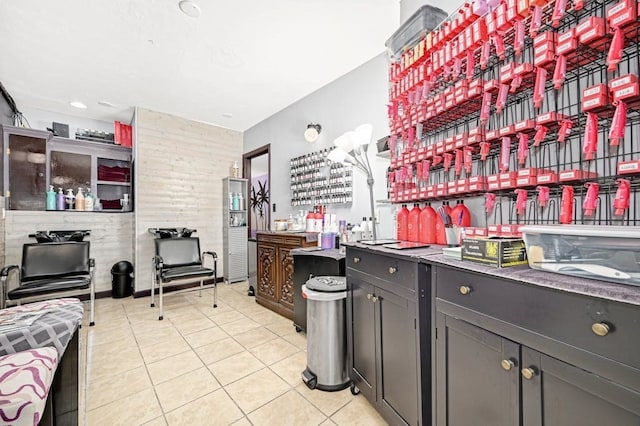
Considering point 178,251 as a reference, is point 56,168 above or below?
above

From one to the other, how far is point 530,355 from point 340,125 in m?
2.95

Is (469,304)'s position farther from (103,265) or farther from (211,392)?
(103,265)

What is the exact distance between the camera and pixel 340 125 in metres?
3.37

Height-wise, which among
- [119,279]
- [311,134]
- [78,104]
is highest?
[78,104]

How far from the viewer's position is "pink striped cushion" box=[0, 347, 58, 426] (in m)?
0.74

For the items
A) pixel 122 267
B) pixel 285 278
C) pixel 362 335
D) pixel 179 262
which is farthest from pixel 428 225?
pixel 122 267

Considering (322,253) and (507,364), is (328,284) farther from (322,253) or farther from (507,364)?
(507,364)

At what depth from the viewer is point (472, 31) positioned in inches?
62.5

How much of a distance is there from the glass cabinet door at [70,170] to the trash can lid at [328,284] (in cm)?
449

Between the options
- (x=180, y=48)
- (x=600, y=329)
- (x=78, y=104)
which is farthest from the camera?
(x=78, y=104)

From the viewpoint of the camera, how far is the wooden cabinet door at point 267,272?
11.3ft

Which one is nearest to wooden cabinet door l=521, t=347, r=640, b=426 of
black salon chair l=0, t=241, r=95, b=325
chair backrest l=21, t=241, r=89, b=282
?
black salon chair l=0, t=241, r=95, b=325

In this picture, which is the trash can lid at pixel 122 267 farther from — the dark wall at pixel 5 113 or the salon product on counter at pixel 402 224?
the salon product on counter at pixel 402 224

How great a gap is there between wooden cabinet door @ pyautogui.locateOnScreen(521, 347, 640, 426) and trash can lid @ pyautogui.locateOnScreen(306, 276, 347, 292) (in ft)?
3.85
